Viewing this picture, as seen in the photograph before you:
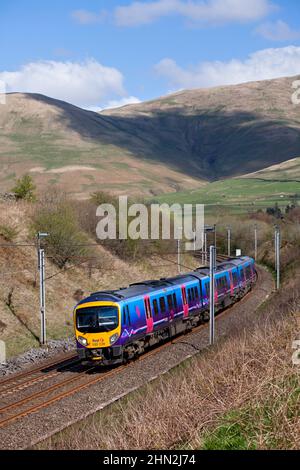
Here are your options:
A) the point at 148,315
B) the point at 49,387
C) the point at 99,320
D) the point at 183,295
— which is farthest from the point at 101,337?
the point at 183,295

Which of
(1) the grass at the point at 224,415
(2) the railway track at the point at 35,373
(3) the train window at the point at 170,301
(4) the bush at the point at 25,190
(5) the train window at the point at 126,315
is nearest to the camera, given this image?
(1) the grass at the point at 224,415

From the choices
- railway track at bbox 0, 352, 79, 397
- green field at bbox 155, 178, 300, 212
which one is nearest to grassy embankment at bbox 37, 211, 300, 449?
railway track at bbox 0, 352, 79, 397

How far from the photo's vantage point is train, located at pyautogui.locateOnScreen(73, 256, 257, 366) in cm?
2248

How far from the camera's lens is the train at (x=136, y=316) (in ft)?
73.8

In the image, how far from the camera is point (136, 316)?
24.0 meters

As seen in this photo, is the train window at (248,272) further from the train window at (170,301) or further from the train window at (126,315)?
the train window at (126,315)

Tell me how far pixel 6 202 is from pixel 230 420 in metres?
41.8

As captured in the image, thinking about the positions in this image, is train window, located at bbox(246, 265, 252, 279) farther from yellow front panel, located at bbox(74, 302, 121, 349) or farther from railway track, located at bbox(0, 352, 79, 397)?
yellow front panel, located at bbox(74, 302, 121, 349)

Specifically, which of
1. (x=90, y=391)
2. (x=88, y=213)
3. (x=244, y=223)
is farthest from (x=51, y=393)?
(x=244, y=223)

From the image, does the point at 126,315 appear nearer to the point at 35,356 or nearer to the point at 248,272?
the point at 35,356

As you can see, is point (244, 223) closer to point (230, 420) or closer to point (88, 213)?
point (88, 213)

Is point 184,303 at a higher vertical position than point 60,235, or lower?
lower

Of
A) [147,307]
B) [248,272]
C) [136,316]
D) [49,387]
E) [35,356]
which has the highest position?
[147,307]

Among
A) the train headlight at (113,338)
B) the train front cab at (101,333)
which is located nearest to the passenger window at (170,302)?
the train front cab at (101,333)
